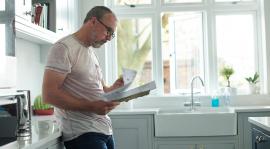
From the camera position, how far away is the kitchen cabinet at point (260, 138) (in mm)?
1620

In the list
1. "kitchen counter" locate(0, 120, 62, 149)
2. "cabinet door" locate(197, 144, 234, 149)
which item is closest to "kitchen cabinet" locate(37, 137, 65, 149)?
"kitchen counter" locate(0, 120, 62, 149)

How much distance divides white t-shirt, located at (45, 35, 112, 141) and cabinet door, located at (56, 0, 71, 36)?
1048 millimetres

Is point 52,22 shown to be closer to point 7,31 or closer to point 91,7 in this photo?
point 91,7

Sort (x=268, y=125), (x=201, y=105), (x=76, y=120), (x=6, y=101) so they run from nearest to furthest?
(x=6, y=101) → (x=76, y=120) → (x=268, y=125) → (x=201, y=105)

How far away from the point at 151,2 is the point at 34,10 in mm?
1796

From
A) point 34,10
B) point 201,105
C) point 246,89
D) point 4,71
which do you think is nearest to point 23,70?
point 34,10

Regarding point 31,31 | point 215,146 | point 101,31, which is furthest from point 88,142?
point 215,146

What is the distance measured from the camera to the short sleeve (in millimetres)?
1220

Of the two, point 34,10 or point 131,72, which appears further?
point 34,10

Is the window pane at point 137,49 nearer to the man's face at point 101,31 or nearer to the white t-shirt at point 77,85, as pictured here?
the man's face at point 101,31

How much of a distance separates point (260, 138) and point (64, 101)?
130cm

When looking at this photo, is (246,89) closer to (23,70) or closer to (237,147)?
(237,147)

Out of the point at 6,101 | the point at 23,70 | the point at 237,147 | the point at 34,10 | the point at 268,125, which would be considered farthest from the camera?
the point at 237,147

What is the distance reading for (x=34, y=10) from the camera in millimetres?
2002
